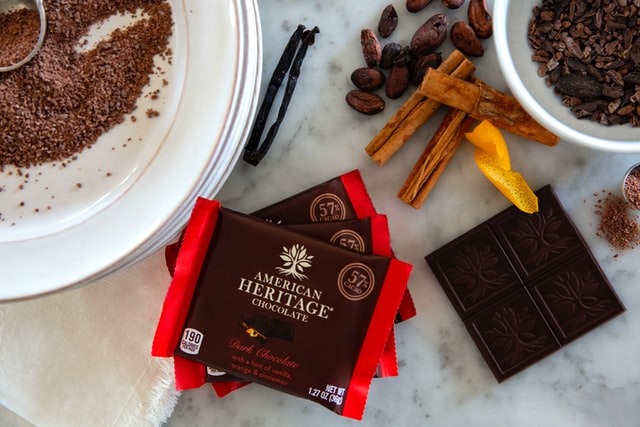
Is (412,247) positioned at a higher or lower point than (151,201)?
lower

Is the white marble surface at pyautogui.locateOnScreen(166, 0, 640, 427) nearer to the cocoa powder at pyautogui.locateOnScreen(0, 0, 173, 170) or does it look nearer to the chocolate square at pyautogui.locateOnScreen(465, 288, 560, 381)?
the chocolate square at pyautogui.locateOnScreen(465, 288, 560, 381)

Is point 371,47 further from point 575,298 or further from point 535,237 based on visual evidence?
point 575,298

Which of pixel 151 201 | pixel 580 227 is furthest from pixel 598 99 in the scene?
pixel 151 201

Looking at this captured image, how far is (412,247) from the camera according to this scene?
3.54ft

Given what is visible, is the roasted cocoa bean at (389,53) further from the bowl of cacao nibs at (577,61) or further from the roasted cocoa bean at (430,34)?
the bowl of cacao nibs at (577,61)

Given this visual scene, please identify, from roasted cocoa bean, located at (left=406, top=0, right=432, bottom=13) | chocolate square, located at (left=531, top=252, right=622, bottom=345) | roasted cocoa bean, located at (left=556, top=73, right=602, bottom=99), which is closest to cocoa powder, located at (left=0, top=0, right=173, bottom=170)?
roasted cocoa bean, located at (left=406, top=0, right=432, bottom=13)

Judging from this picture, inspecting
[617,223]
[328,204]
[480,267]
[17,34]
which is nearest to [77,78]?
[17,34]

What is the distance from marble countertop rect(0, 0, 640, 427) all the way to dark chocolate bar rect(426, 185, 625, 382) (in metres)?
0.04

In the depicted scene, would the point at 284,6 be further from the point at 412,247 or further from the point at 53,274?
the point at 53,274

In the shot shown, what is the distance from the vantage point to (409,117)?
Answer: 1.04 metres

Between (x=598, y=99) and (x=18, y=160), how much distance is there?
1.04 meters

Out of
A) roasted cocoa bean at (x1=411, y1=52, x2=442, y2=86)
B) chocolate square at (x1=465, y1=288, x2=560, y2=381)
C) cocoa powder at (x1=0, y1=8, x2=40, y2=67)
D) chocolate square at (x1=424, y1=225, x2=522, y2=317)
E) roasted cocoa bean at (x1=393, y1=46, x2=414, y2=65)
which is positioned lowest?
chocolate square at (x1=465, y1=288, x2=560, y2=381)

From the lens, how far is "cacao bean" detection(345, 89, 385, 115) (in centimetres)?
105

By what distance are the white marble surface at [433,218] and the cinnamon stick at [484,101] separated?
6 cm
